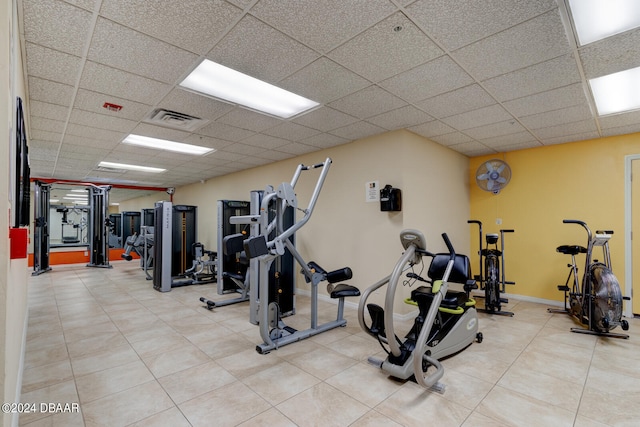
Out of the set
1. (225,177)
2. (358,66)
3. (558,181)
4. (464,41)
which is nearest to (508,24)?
(464,41)

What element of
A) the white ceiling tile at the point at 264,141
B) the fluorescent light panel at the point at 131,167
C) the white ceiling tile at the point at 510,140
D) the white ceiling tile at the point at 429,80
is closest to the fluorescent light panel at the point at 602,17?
the white ceiling tile at the point at 429,80

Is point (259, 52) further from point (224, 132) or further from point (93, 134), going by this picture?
point (93, 134)

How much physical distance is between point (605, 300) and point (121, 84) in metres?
5.46

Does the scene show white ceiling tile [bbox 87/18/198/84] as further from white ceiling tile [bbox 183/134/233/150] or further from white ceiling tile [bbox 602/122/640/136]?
white ceiling tile [bbox 602/122/640/136]

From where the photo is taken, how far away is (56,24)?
192 centimetres

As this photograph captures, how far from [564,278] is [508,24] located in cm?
422

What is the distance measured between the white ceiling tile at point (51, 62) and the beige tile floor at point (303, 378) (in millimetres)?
2501

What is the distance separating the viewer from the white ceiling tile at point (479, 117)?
3375 mm

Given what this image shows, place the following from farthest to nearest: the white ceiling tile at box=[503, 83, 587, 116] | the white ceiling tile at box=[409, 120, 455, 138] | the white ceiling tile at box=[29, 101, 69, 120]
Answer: the white ceiling tile at box=[409, 120, 455, 138] → the white ceiling tile at box=[29, 101, 69, 120] → the white ceiling tile at box=[503, 83, 587, 116]

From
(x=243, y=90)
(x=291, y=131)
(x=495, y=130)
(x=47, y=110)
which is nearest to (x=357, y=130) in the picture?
(x=291, y=131)

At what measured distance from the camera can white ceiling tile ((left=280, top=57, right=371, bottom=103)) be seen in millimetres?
2496

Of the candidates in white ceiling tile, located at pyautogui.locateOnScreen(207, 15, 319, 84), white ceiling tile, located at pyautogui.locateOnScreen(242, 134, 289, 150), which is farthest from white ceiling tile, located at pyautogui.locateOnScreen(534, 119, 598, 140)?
white ceiling tile, located at pyautogui.locateOnScreen(242, 134, 289, 150)

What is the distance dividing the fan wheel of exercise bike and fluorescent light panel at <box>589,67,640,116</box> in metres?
1.78

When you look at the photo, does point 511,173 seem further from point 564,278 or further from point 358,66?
point 358,66
